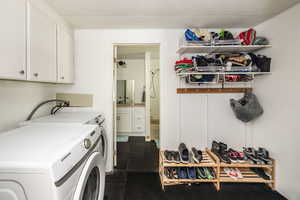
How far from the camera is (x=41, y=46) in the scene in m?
1.31

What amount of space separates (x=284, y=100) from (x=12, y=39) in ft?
8.55

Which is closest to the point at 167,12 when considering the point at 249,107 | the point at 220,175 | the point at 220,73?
the point at 220,73

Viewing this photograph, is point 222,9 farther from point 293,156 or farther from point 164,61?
point 293,156

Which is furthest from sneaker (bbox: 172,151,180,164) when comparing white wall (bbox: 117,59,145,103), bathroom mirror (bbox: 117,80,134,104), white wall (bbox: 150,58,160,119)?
white wall (bbox: 117,59,145,103)

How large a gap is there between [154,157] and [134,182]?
0.77 metres

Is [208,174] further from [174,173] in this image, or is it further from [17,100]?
[17,100]

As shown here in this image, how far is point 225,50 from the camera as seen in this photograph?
1.93 meters

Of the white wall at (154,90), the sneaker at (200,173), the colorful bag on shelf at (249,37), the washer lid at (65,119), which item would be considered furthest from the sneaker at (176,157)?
the white wall at (154,90)

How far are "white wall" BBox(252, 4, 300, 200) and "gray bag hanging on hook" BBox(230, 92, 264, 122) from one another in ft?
0.36

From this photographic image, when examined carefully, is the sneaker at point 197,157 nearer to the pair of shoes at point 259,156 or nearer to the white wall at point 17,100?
the pair of shoes at point 259,156

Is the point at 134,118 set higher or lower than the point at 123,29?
lower

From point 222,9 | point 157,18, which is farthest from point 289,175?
point 157,18

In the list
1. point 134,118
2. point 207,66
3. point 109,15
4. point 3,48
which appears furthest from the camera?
point 134,118

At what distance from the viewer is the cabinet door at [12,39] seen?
37.3 inches
